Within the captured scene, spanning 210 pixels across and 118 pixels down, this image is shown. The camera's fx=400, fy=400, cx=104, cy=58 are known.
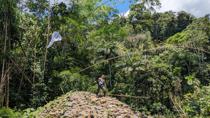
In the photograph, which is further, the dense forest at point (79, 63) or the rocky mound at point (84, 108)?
the dense forest at point (79, 63)

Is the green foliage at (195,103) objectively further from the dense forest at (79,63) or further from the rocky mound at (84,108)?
the rocky mound at (84,108)

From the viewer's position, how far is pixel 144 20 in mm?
30625

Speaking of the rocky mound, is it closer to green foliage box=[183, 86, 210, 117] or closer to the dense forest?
the dense forest

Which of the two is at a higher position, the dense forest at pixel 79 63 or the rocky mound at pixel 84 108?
the dense forest at pixel 79 63

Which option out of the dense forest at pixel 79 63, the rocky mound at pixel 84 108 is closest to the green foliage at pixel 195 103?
the dense forest at pixel 79 63

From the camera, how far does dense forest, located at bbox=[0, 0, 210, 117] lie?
585 inches

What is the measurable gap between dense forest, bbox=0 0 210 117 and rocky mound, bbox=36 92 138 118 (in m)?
1.48

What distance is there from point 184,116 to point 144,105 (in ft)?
15.0

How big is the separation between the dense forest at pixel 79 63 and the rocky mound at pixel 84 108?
4.84ft

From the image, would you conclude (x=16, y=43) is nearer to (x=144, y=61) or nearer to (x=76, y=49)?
(x=76, y=49)

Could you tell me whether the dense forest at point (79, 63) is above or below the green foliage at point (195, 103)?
above

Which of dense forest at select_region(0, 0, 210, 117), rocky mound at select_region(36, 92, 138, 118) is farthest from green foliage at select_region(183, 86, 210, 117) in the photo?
rocky mound at select_region(36, 92, 138, 118)

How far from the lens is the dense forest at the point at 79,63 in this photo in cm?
1485

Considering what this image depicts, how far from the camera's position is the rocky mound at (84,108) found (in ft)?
40.1
